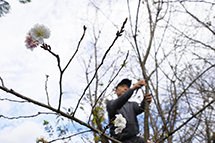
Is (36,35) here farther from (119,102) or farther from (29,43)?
(119,102)

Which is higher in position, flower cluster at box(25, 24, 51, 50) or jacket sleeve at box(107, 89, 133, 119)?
flower cluster at box(25, 24, 51, 50)

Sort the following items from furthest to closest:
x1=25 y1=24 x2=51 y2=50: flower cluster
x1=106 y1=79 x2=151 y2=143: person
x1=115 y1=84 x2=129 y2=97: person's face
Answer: x1=115 y1=84 x2=129 y2=97: person's face → x1=106 y1=79 x2=151 y2=143: person → x1=25 y1=24 x2=51 y2=50: flower cluster

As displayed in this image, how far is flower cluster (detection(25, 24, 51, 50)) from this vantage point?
0.88m

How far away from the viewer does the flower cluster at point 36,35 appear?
34.5 inches

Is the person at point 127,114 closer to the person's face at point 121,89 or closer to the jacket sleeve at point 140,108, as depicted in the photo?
the jacket sleeve at point 140,108

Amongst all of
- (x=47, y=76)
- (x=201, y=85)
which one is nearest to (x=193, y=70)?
(x=201, y=85)

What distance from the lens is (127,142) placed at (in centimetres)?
199

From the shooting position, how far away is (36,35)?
891 mm

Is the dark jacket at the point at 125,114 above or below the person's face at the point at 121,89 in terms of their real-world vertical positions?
below

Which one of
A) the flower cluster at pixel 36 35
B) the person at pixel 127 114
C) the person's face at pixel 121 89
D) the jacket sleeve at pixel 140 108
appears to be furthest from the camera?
the person's face at pixel 121 89

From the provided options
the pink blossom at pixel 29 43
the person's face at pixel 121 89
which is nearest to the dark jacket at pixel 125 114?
the person's face at pixel 121 89

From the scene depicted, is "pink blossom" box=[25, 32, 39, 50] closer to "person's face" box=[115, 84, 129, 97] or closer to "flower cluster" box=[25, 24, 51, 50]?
"flower cluster" box=[25, 24, 51, 50]

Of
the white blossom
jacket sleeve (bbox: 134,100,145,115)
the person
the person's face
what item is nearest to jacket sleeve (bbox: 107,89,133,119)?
the person

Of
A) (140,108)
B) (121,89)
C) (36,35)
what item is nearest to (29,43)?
(36,35)
